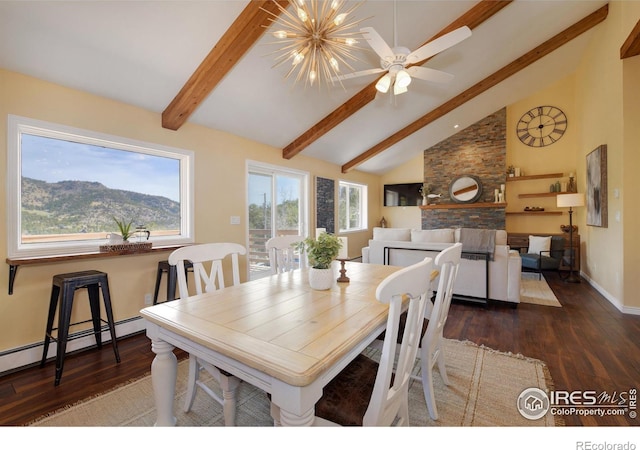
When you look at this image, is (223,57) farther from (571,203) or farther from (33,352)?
(571,203)

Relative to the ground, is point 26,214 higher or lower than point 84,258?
higher

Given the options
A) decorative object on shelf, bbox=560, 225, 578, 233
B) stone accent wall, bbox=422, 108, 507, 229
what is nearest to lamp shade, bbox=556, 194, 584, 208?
decorative object on shelf, bbox=560, 225, 578, 233

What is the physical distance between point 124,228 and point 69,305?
2.98 feet

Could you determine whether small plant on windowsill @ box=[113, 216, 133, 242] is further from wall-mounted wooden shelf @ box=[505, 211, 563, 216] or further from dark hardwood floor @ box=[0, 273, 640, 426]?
wall-mounted wooden shelf @ box=[505, 211, 563, 216]

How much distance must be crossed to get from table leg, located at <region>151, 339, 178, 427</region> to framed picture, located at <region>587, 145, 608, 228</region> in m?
5.30

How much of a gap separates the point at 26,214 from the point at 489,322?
4515mm

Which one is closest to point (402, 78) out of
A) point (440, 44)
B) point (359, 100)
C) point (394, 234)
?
point (440, 44)

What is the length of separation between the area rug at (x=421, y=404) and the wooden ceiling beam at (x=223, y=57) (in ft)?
8.12

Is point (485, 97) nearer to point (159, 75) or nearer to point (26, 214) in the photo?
point (159, 75)

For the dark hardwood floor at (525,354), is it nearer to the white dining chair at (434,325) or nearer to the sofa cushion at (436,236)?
the white dining chair at (434,325)

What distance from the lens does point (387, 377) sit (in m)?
0.99
